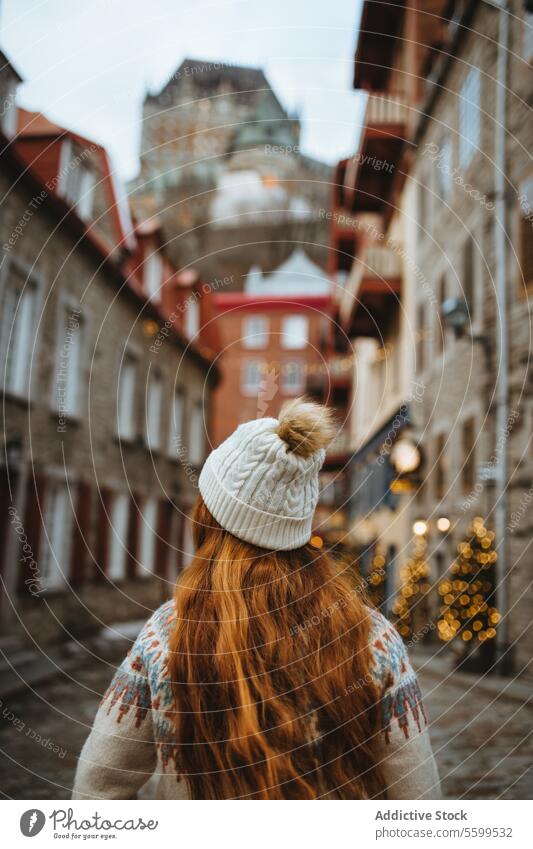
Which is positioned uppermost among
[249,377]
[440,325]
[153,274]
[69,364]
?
[153,274]

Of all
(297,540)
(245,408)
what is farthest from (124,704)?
(245,408)

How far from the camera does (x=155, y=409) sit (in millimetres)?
12219

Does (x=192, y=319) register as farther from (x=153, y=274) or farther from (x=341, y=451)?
(x=341, y=451)

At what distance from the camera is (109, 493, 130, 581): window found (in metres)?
10.7

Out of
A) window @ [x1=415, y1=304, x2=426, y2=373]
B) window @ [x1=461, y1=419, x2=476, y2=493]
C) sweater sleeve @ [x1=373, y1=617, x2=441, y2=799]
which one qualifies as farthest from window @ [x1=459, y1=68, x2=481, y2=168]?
sweater sleeve @ [x1=373, y1=617, x2=441, y2=799]

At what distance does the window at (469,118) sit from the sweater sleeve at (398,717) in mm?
7164

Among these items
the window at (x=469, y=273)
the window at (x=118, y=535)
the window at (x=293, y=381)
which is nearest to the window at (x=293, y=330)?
the window at (x=293, y=381)

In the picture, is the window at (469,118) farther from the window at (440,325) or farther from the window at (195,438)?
the window at (195,438)

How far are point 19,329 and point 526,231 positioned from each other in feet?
15.1

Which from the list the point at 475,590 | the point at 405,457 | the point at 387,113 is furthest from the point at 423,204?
the point at 475,590

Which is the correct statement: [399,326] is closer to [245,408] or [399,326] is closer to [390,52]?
[390,52]

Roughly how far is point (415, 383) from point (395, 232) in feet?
12.4

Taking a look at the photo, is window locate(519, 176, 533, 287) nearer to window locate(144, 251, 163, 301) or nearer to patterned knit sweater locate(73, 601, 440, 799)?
patterned knit sweater locate(73, 601, 440, 799)
